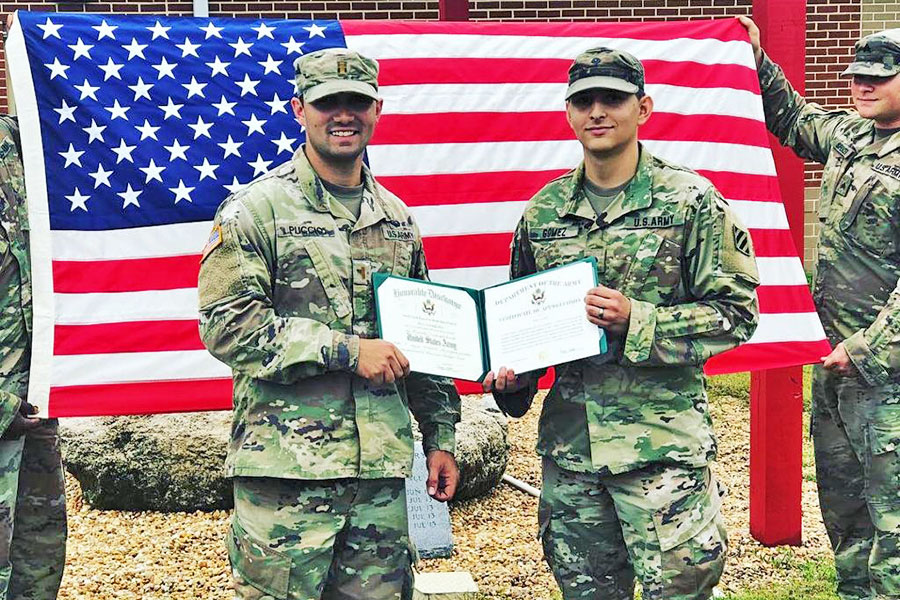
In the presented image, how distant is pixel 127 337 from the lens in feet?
13.3

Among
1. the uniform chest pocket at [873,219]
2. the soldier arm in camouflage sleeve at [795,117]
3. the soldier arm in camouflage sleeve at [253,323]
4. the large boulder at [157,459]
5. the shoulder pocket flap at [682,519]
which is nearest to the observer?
the soldier arm in camouflage sleeve at [253,323]

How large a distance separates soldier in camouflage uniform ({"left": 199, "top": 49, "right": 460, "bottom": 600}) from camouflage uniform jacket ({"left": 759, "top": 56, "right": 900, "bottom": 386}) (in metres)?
1.74

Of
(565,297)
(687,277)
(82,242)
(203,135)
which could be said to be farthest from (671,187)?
(82,242)

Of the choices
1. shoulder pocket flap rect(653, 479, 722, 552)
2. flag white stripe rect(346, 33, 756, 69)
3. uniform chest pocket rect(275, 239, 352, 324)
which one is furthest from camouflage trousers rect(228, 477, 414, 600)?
flag white stripe rect(346, 33, 756, 69)

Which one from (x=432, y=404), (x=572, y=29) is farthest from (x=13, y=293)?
(x=572, y=29)

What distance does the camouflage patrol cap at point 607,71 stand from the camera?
3186 mm

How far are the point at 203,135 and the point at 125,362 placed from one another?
0.89 metres

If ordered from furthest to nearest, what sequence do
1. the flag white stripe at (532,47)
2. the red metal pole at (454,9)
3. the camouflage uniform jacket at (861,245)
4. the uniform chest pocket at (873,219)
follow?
1. the red metal pole at (454,9)
2. the flag white stripe at (532,47)
3. the uniform chest pocket at (873,219)
4. the camouflage uniform jacket at (861,245)

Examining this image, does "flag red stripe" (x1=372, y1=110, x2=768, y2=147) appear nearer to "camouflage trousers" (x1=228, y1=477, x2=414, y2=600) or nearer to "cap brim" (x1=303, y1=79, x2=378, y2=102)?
"cap brim" (x1=303, y1=79, x2=378, y2=102)

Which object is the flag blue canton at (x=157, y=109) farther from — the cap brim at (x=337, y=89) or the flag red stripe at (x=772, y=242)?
the flag red stripe at (x=772, y=242)

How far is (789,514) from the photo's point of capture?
5.26 m

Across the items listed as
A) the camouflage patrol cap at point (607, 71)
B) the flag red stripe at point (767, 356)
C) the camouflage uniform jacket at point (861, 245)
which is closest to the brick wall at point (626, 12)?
the flag red stripe at point (767, 356)

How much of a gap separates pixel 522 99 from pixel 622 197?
1.39 metres

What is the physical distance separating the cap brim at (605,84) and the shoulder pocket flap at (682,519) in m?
1.18
